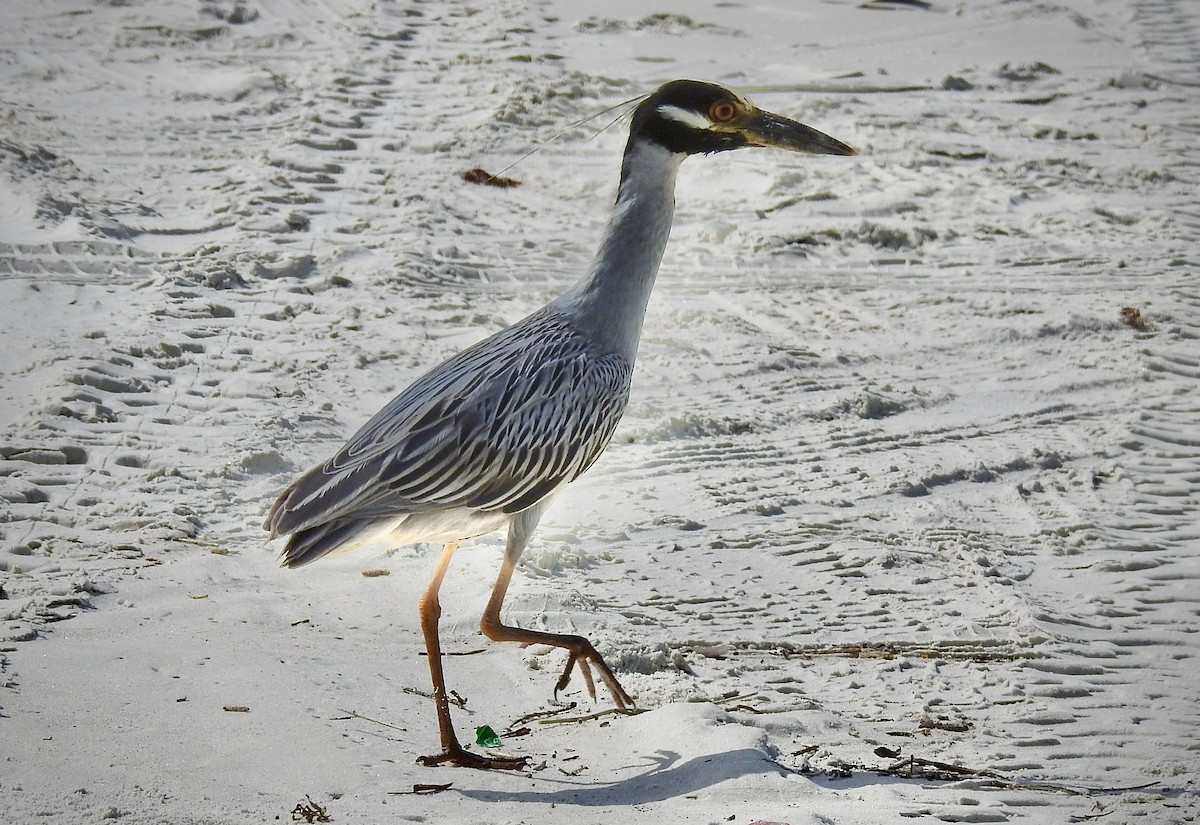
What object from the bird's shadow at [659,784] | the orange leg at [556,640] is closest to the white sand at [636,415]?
the bird's shadow at [659,784]

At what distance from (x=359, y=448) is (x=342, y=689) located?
2.49 feet

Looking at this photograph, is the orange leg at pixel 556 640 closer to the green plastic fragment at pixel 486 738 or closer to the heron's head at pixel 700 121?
the green plastic fragment at pixel 486 738

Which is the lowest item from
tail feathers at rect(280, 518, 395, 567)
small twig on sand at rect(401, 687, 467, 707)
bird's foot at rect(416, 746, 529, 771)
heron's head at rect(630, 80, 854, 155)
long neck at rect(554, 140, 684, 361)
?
small twig on sand at rect(401, 687, 467, 707)

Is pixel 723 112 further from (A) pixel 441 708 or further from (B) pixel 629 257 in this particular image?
(A) pixel 441 708

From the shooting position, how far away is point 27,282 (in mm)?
6781

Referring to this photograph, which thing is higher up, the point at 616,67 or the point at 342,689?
the point at 616,67

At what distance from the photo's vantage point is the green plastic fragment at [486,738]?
3.96 m

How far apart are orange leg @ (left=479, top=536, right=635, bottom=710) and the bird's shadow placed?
395 millimetres

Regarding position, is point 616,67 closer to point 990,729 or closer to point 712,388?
point 712,388

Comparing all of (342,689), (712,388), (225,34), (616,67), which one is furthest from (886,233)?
(225,34)

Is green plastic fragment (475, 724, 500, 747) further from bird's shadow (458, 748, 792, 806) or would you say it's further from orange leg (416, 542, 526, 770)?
bird's shadow (458, 748, 792, 806)

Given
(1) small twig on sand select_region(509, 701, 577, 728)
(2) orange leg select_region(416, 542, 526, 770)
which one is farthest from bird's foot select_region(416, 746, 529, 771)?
(1) small twig on sand select_region(509, 701, 577, 728)

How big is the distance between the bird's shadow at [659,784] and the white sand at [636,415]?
0.05 ft

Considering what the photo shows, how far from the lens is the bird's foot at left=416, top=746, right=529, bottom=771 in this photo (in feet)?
12.3
